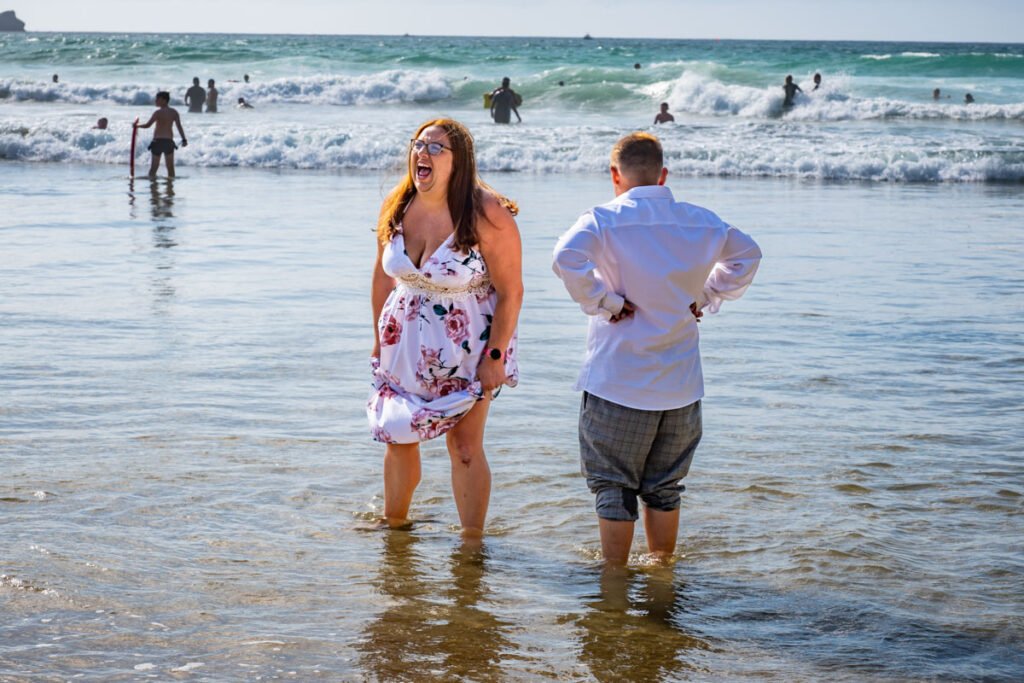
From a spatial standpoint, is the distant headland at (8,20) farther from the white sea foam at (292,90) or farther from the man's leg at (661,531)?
the man's leg at (661,531)

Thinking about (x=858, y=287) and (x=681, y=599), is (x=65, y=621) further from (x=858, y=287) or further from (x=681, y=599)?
(x=858, y=287)

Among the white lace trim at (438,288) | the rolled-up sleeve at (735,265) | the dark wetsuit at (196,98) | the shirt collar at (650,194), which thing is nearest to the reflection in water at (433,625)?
the white lace trim at (438,288)

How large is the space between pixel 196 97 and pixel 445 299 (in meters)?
31.8

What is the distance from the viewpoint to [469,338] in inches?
186

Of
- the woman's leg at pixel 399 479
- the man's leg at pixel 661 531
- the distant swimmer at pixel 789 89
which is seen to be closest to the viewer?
the man's leg at pixel 661 531

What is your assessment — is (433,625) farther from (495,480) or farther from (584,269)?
(495,480)

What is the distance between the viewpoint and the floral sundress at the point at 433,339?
15.4 feet

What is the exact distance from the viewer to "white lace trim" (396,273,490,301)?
15.4ft

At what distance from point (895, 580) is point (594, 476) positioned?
112 cm

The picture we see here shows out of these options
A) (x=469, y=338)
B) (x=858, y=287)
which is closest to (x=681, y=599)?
(x=469, y=338)

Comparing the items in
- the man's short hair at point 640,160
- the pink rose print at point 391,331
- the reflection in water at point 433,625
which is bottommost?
the reflection in water at point 433,625

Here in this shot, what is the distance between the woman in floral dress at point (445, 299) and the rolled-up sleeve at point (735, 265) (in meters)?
0.78

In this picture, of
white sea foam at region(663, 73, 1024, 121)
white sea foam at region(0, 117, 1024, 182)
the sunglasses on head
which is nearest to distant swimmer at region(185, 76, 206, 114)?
white sea foam at region(0, 117, 1024, 182)

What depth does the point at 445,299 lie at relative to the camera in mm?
4738
